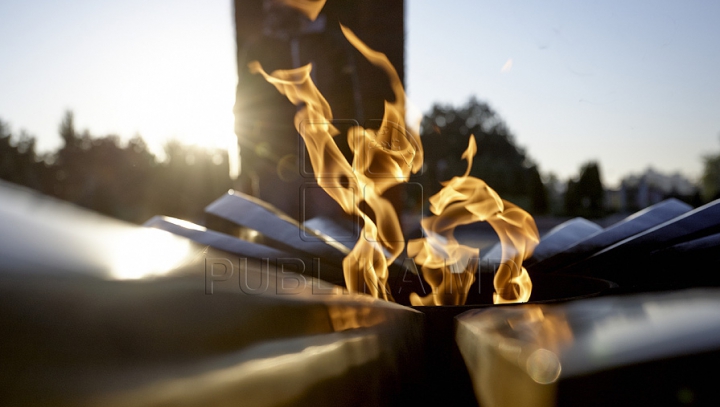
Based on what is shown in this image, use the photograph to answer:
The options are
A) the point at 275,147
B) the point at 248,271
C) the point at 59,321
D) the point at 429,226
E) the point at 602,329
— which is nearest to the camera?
the point at 59,321

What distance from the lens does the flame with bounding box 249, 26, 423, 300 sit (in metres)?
1.98

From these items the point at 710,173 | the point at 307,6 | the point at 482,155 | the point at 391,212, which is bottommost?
the point at 391,212

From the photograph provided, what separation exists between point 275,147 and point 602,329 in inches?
76.4

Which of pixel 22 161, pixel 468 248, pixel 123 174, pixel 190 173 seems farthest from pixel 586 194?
pixel 22 161

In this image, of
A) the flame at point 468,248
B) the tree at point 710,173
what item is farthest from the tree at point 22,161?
the tree at point 710,173

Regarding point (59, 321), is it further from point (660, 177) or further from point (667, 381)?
point (660, 177)

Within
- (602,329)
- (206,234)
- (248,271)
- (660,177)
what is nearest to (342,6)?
(206,234)

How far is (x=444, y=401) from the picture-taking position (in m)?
1.17

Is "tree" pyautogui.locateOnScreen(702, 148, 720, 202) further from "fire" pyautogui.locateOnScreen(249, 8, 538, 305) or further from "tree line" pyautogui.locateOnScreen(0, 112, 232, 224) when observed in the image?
"fire" pyautogui.locateOnScreen(249, 8, 538, 305)

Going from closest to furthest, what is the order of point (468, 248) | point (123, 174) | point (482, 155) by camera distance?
point (468, 248) → point (123, 174) → point (482, 155)

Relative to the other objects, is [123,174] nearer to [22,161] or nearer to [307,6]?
[22,161]

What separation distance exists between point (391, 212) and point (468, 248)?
36cm

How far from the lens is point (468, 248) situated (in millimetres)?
2084

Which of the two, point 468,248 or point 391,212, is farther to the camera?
point 391,212
